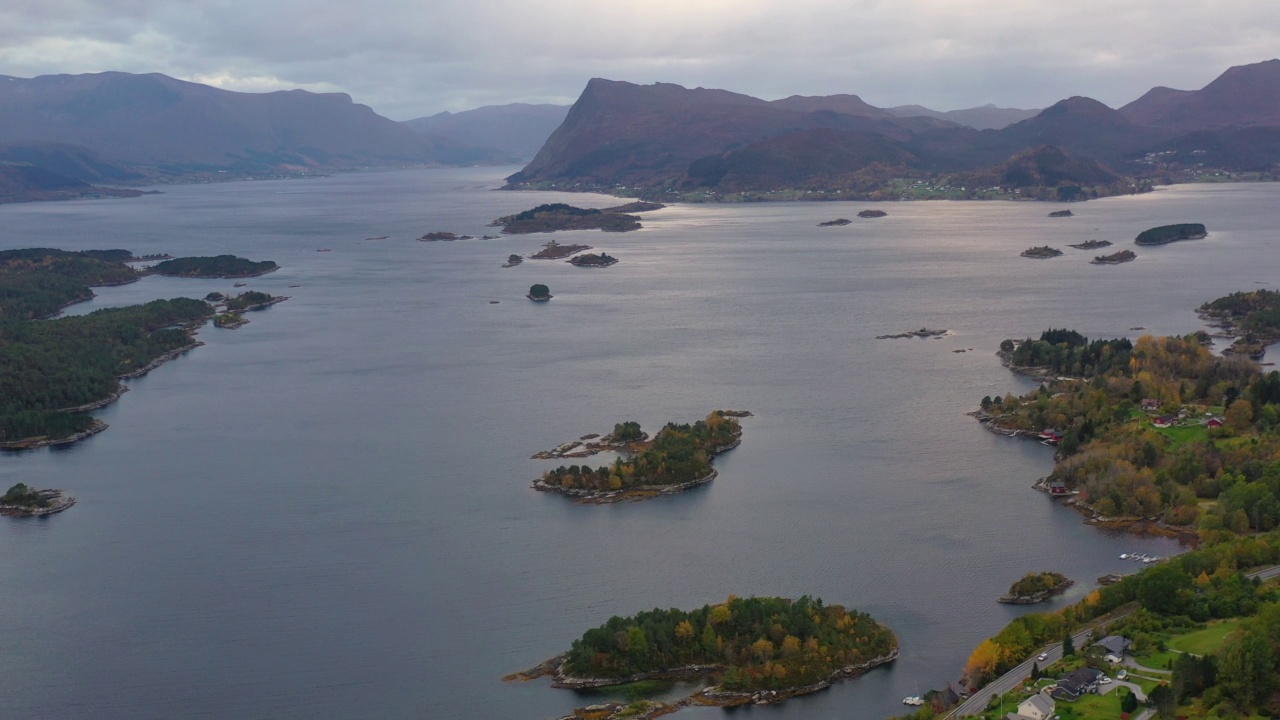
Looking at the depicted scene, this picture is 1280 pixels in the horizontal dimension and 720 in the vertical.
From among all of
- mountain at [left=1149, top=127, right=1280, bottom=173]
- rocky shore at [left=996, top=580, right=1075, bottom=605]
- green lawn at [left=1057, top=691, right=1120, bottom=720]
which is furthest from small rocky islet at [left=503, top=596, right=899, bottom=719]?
mountain at [left=1149, top=127, right=1280, bottom=173]

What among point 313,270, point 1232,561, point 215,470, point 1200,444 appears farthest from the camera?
point 313,270

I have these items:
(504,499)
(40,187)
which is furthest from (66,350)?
(40,187)

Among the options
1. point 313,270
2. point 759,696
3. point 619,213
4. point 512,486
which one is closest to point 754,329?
point 512,486

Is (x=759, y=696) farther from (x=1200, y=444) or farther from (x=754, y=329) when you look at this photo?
(x=754, y=329)

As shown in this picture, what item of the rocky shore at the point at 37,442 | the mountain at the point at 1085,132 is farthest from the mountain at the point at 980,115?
the rocky shore at the point at 37,442

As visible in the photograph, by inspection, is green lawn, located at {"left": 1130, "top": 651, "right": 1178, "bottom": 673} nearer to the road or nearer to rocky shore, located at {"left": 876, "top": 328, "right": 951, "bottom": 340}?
the road

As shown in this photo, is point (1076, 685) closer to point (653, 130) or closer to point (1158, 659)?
point (1158, 659)

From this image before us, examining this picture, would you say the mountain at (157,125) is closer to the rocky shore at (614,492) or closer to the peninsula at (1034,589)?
the rocky shore at (614,492)
